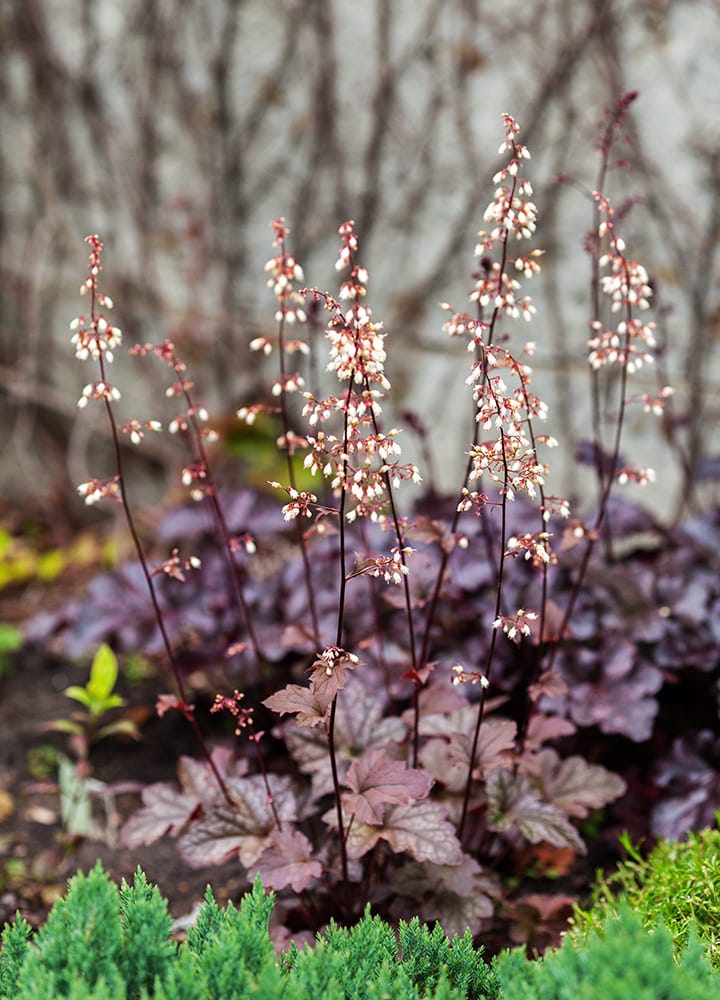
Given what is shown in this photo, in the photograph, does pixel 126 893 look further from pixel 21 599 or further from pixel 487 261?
pixel 21 599

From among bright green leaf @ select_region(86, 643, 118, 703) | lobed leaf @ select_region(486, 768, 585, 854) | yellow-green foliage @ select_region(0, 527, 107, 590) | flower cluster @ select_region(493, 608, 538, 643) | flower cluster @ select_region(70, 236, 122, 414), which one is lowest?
lobed leaf @ select_region(486, 768, 585, 854)

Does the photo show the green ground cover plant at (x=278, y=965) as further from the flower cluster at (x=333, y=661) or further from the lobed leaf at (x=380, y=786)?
the flower cluster at (x=333, y=661)

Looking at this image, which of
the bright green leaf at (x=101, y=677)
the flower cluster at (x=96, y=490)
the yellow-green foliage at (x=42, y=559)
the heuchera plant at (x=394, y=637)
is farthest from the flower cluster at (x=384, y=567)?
the yellow-green foliage at (x=42, y=559)

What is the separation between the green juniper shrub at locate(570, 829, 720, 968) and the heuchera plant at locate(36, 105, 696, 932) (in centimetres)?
18

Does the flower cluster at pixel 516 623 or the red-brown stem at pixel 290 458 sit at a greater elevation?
the red-brown stem at pixel 290 458

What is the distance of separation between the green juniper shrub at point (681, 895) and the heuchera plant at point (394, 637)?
185mm

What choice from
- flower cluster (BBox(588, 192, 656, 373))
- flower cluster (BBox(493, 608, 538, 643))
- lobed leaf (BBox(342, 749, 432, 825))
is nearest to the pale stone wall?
flower cluster (BBox(588, 192, 656, 373))

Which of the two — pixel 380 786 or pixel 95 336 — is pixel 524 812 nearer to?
pixel 380 786

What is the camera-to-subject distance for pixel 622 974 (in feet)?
4.33

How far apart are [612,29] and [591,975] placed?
3170mm

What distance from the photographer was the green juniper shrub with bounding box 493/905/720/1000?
1.28 metres

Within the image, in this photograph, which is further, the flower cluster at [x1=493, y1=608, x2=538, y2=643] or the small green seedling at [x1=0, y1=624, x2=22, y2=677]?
the small green seedling at [x1=0, y1=624, x2=22, y2=677]

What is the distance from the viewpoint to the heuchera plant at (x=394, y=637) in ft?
5.49

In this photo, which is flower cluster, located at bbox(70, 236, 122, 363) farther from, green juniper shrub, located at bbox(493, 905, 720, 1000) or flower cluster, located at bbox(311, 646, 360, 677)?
green juniper shrub, located at bbox(493, 905, 720, 1000)
